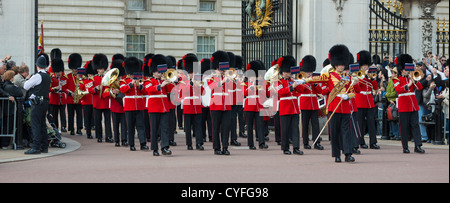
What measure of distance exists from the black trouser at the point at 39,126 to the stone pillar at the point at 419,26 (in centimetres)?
800

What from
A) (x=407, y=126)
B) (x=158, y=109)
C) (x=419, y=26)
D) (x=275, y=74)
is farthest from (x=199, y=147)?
(x=419, y=26)

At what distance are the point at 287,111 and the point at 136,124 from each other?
2.40 meters

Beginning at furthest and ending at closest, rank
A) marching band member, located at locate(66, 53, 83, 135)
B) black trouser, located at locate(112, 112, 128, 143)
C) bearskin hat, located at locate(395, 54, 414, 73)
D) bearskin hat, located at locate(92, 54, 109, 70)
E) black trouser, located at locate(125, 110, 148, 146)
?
marching band member, located at locate(66, 53, 83, 135)
bearskin hat, located at locate(92, 54, 109, 70)
black trouser, located at locate(112, 112, 128, 143)
black trouser, located at locate(125, 110, 148, 146)
bearskin hat, located at locate(395, 54, 414, 73)

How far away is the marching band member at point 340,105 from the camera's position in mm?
Answer: 10859

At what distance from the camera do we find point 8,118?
Result: 1263 centimetres

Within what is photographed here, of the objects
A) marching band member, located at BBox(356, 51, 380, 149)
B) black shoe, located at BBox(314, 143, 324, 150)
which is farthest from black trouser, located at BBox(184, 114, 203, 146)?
marching band member, located at BBox(356, 51, 380, 149)

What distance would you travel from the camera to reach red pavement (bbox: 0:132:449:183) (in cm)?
909

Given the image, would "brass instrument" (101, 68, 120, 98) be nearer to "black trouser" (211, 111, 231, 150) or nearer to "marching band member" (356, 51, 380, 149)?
"black trouser" (211, 111, 231, 150)

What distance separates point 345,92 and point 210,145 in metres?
3.56

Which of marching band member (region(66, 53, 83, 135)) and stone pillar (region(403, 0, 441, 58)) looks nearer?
marching band member (region(66, 53, 83, 135))

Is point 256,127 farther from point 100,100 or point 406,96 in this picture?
point 100,100

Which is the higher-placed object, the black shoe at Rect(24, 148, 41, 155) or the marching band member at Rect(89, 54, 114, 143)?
the marching band member at Rect(89, 54, 114, 143)

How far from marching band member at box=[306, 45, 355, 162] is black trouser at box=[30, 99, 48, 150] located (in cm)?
403

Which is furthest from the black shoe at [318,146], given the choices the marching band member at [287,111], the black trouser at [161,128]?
the black trouser at [161,128]
